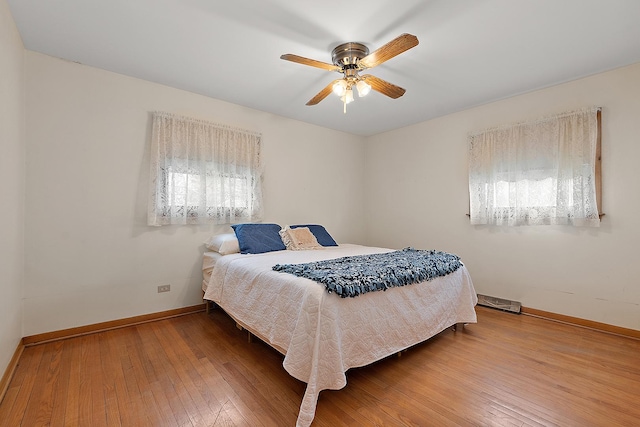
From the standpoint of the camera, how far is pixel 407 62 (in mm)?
2500

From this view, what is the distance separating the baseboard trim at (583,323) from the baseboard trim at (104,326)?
11.9ft

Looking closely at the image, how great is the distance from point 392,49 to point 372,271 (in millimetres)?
1493

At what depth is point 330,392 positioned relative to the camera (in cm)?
Result: 174

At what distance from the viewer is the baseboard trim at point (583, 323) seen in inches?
100

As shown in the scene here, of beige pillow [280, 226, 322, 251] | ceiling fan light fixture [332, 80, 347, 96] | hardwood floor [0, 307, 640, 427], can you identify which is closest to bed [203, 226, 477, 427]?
hardwood floor [0, 307, 640, 427]

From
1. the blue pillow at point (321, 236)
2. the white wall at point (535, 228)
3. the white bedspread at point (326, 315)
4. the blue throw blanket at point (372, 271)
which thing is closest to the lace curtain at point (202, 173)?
the blue pillow at point (321, 236)

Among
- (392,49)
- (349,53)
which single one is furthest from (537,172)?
(349,53)

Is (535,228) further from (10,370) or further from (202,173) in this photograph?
(10,370)

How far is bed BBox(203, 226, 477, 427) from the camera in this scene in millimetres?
1598

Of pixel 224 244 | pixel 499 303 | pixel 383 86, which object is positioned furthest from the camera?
pixel 499 303

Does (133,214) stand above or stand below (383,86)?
below

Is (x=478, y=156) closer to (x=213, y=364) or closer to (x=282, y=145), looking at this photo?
(x=282, y=145)

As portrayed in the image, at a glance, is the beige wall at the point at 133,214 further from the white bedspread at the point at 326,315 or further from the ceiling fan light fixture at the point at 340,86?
the ceiling fan light fixture at the point at 340,86

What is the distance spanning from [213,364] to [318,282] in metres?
1.05
